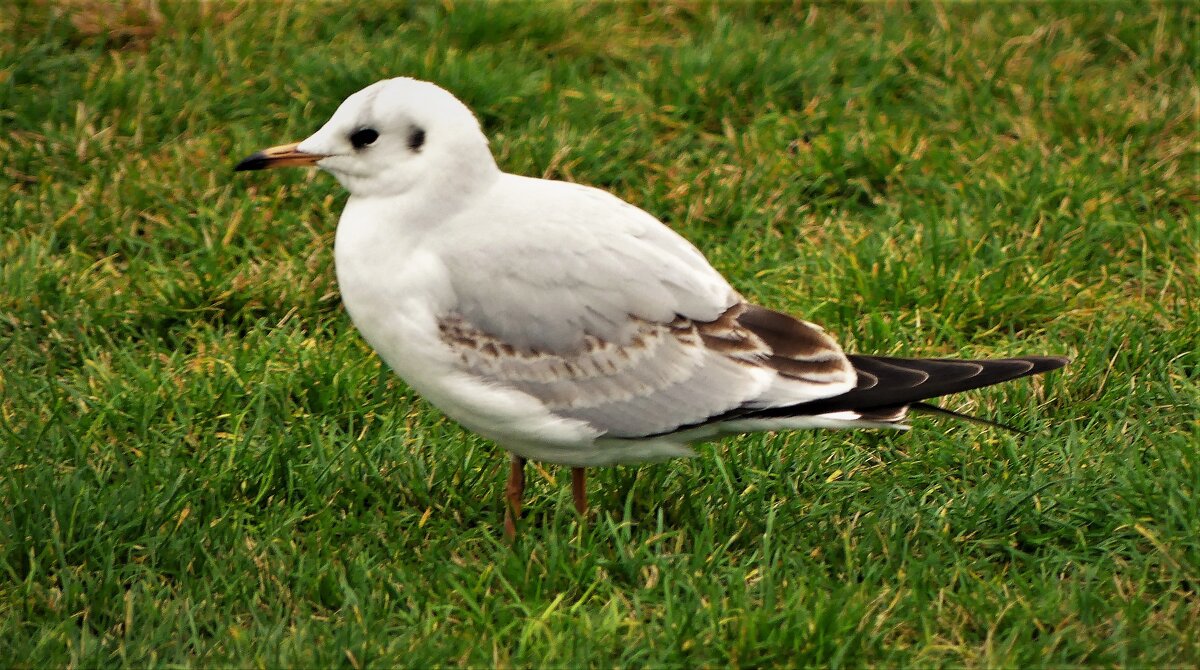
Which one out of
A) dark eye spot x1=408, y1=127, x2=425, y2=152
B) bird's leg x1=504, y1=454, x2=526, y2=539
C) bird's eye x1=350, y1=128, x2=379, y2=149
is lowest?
bird's leg x1=504, y1=454, x2=526, y2=539

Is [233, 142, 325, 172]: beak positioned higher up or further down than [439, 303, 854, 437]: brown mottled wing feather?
higher up

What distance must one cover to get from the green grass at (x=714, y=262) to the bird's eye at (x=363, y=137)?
98 cm

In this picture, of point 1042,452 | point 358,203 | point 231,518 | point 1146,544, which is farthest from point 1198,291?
point 231,518

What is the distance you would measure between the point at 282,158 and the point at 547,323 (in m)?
0.91

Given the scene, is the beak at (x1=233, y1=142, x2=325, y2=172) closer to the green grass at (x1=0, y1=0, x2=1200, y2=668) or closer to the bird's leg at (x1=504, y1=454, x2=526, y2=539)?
the green grass at (x1=0, y1=0, x2=1200, y2=668)

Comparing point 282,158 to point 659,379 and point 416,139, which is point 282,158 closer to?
point 416,139

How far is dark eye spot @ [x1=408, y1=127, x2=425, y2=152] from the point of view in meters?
3.96

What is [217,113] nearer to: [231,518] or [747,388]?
[231,518]

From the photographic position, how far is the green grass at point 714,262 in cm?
379

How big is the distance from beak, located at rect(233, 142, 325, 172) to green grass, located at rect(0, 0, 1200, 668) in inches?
34.4

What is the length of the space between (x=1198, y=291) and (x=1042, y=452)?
3.80 feet

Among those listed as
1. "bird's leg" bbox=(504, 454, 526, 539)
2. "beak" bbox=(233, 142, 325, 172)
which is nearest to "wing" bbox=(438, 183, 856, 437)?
"bird's leg" bbox=(504, 454, 526, 539)

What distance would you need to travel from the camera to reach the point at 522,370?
155 inches

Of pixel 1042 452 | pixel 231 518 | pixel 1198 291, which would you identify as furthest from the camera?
pixel 1198 291
